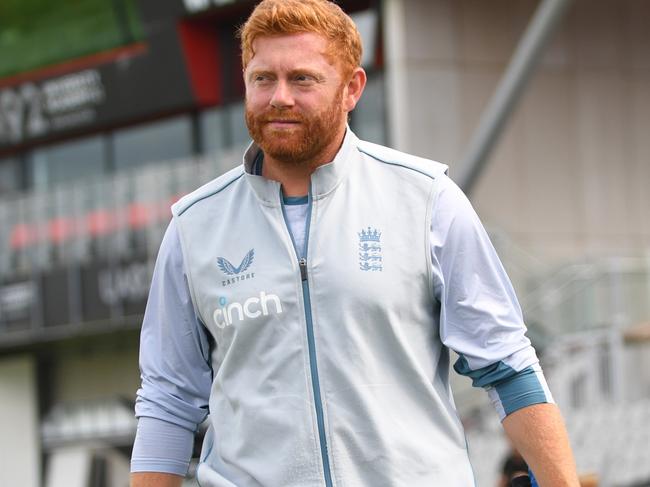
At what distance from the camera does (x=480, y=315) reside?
12.1 ft

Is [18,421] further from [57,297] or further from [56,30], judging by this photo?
[56,30]

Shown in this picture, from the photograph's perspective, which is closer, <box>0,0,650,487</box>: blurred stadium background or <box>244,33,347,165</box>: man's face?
<box>244,33,347,165</box>: man's face

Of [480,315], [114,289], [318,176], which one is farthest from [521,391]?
[114,289]

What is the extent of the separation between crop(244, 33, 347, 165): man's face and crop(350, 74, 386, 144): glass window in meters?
19.9

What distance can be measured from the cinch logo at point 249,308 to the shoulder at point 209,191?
329 mm

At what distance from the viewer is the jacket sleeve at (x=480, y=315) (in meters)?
3.65

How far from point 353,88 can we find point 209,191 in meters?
0.46

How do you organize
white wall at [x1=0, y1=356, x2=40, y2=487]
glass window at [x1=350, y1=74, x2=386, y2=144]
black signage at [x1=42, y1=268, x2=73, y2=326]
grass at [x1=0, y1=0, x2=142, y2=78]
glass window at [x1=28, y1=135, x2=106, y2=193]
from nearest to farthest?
glass window at [x1=350, y1=74, x2=386, y2=144], black signage at [x1=42, y1=268, x2=73, y2=326], grass at [x1=0, y1=0, x2=142, y2=78], glass window at [x1=28, y1=135, x2=106, y2=193], white wall at [x1=0, y1=356, x2=40, y2=487]

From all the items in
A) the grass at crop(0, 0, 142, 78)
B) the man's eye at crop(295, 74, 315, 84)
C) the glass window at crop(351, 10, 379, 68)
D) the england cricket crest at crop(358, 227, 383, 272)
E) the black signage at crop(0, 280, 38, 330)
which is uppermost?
→ the grass at crop(0, 0, 142, 78)

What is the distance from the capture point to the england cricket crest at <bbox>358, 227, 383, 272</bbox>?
3.65 m

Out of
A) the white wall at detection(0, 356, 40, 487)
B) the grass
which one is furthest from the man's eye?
the white wall at detection(0, 356, 40, 487)

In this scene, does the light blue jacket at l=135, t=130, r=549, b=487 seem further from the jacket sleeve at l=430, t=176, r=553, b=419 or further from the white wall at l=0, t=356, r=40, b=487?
the white wall at l=0, t=356, r=40, b=487

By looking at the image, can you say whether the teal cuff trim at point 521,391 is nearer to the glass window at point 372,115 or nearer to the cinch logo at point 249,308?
the cinch logo at point 249,308

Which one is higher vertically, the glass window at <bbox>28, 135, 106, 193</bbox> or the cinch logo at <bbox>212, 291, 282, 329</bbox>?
the glass window at <bbox>28, 135, 106, 193</bbox>
